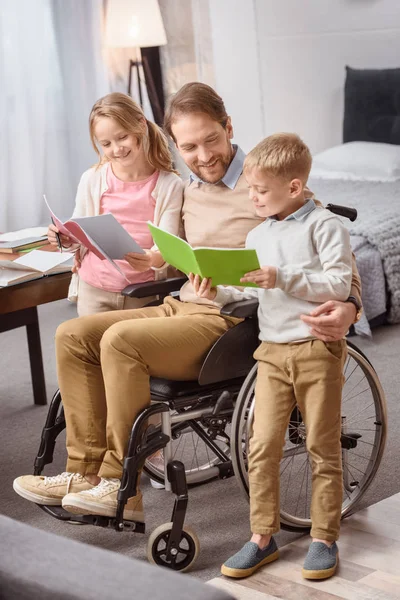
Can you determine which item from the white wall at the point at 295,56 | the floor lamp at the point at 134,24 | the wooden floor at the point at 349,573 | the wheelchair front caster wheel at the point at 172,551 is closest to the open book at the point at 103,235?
the wheelchair front caster wheel at the point at 172,551

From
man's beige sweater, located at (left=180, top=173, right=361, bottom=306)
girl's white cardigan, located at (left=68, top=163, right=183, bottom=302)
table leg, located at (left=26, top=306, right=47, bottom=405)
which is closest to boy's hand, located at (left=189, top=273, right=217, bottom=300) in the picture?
man's beige sweater, located at (left=180, top=173, right=361, bottom=306)

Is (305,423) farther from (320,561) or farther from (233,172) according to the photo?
(233,172)

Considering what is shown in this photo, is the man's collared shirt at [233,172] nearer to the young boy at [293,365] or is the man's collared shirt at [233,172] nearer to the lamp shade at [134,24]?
the young boy at [293,365]

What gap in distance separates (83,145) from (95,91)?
0.30 m

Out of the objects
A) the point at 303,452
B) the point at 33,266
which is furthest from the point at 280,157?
the point at 33,266

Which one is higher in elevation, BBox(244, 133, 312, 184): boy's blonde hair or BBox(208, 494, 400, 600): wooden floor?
BBox(244, 133, 312, 184): boy's blonde hair

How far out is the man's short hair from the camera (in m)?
2.21

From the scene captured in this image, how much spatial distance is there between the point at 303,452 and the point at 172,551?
378 millimetres

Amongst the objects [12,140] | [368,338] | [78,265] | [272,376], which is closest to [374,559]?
[272,376]

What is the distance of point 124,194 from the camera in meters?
2.45

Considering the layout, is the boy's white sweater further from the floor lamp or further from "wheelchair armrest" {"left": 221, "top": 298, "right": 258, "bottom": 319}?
the floor lamp

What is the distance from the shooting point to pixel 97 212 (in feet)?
8.12

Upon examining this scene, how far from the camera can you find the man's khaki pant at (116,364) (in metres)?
2.07

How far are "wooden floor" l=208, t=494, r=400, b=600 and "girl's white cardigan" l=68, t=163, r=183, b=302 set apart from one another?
0.75 meters
